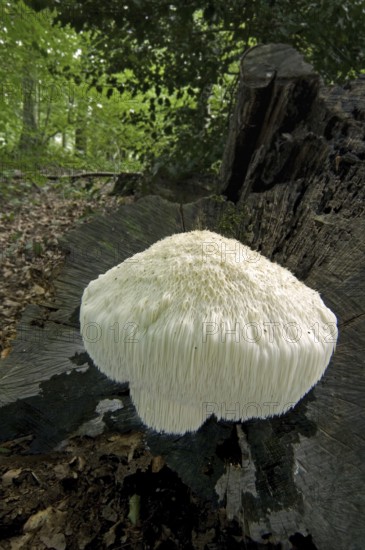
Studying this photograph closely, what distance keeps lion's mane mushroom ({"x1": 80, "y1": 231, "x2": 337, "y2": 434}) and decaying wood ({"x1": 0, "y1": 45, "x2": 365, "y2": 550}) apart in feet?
0.73

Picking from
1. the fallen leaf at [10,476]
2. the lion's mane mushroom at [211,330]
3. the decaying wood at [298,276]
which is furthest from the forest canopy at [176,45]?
the fallen leaf at [10,476]

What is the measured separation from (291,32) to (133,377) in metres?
4.58

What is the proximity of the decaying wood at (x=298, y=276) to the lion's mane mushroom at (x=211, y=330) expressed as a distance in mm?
221

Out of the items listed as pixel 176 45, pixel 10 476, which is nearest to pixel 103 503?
pixel 10 476

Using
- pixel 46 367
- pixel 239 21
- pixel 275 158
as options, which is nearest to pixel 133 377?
pixel 46 367

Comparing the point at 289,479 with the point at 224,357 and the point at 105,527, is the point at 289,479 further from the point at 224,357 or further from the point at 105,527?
the point at 105,527

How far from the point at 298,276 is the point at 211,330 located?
1.26 m

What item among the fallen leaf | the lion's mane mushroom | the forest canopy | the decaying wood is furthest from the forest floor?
the forest canopy

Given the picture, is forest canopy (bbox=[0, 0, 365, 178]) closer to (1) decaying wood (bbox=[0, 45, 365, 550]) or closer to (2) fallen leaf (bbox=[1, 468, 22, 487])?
(1) decaying wood (bbox=[0, 45, 365, 550])

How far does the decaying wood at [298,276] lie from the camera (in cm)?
175

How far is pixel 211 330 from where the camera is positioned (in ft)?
4.36

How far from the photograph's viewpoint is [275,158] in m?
3.03

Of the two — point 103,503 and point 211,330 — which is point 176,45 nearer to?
point 211,330

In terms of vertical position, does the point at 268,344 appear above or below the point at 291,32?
below
